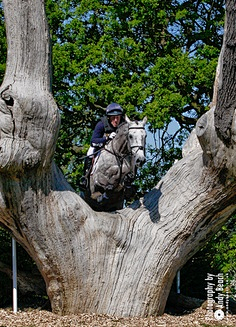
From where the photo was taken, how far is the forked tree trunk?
295 inches

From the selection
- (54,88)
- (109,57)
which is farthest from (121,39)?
(54,88)

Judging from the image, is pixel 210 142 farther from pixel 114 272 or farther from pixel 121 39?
pixel 121 39

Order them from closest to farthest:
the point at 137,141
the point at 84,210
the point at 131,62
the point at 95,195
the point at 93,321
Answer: the point at 137,141
the point at 93,321
the point at 84,210
the point at 95,195
the point at 131,62

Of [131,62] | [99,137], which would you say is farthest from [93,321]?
[131,62]

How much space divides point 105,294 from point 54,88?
216 inches

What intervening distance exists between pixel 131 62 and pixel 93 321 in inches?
236

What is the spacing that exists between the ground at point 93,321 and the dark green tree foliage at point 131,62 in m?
3.96

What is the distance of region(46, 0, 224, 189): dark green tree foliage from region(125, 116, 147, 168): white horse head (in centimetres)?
355

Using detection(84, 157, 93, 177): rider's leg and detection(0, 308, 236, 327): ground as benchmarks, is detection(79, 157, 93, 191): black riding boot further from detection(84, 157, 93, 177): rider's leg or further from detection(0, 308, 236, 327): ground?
detection(0, 308, 236, 327): ground

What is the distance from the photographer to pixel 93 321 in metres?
8.20

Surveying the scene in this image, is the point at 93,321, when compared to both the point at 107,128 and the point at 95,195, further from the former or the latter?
the point at 107,128

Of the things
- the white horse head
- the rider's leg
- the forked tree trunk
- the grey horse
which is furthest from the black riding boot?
the white horse head

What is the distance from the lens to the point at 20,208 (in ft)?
25.8

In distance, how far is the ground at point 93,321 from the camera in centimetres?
814
